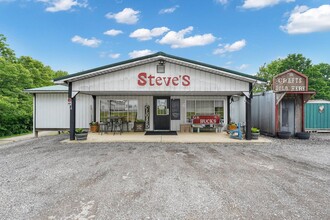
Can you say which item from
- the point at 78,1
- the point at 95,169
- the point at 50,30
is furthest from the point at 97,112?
the point at 50,30

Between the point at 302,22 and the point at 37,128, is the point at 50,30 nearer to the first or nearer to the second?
the point at 37,128

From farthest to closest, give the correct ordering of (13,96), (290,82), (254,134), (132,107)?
(13,96) → (132,107) → (290,82) → (254,134)

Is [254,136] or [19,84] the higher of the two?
[19,84]

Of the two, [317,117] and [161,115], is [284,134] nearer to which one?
[317,117]

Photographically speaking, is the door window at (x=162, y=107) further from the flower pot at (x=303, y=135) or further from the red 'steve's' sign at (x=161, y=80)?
the flower pot at (x=303, y=135)

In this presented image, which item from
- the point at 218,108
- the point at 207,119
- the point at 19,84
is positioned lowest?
the point at 207,119

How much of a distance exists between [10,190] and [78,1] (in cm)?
1655

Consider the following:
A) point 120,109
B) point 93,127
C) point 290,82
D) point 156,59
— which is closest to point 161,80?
point 156,59

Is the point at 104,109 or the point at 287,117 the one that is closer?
the point at 287,117

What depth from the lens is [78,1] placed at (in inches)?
603

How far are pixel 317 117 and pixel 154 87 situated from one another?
11.5 m

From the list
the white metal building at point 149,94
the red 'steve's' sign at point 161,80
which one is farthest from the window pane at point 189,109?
the red 'steve's' sign at point 161,80

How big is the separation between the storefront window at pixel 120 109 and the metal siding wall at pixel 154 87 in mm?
3589

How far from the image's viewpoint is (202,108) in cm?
1270
